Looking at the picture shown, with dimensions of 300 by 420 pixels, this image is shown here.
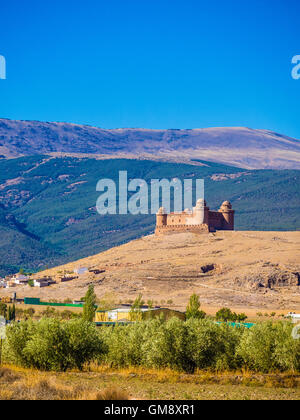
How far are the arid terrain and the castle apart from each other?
1504 millimetres

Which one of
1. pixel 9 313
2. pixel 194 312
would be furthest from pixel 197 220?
pixel 194 312

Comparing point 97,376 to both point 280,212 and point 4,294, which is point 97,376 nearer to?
point 4,294

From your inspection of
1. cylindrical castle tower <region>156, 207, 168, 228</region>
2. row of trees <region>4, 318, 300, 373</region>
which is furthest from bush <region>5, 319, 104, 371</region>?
cylindrical castle tower <region>156, 207, 168, 228</region>

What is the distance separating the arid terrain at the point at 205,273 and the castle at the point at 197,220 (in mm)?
1504

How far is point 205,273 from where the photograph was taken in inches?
3393

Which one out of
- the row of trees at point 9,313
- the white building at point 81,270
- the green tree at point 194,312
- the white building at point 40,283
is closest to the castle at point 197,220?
the white building at point 81,270

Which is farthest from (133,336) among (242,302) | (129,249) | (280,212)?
(280,212)

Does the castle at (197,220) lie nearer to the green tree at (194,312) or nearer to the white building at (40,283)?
the white building at (40,283)

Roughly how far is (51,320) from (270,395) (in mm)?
11237

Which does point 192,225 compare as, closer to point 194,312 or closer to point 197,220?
point 197,220

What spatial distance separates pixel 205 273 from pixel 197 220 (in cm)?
1421

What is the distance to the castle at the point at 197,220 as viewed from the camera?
323ft

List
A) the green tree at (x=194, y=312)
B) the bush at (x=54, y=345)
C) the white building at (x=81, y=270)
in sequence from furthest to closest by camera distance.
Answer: the white building at (x=81, y=270), the green tree at (x=194, y=312), the bush at (x=54, y=345)

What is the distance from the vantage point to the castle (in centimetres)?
9831
